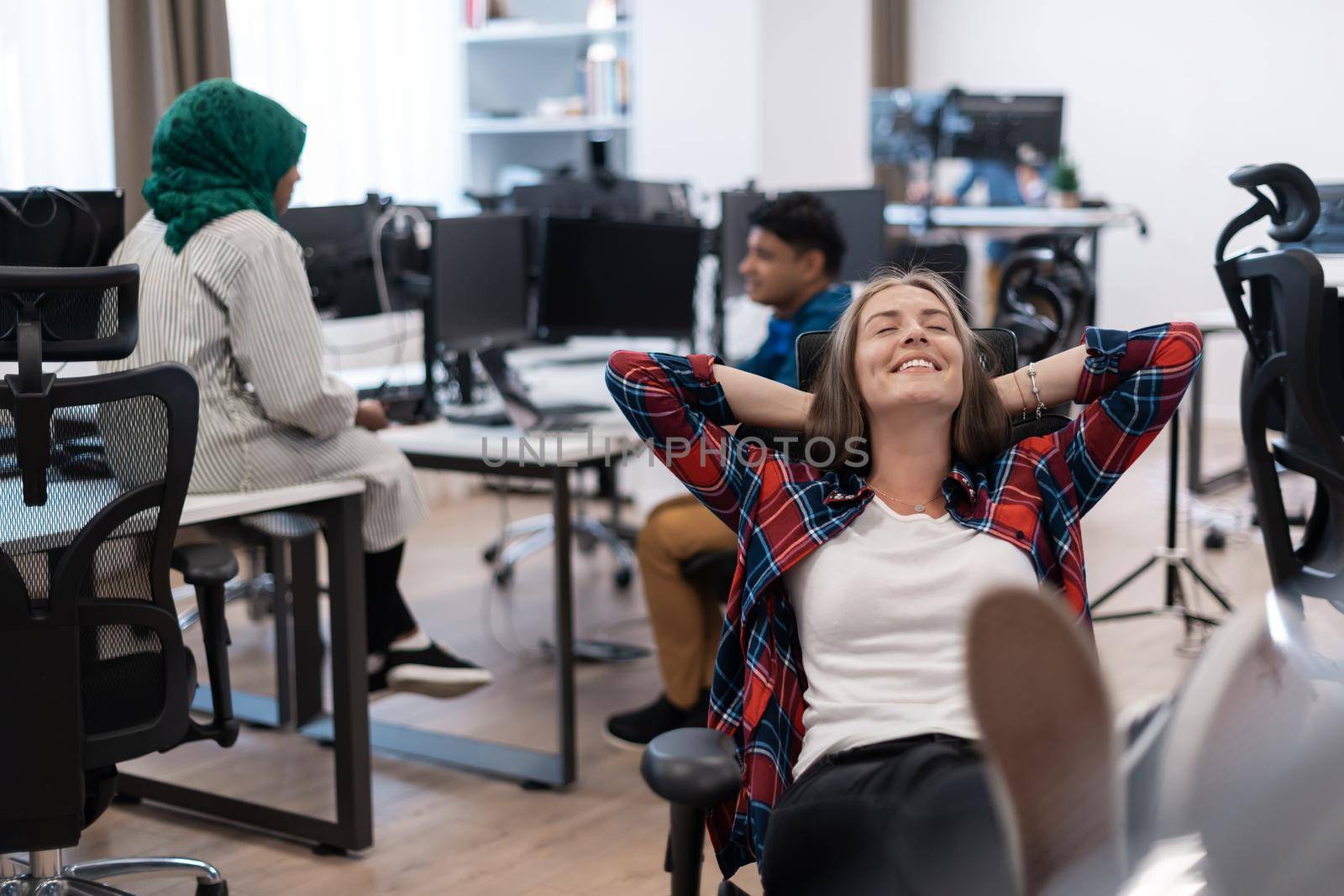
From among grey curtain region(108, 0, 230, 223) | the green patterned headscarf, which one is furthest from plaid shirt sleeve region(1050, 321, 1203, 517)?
grey curtain region(108, 0, 230, 223)

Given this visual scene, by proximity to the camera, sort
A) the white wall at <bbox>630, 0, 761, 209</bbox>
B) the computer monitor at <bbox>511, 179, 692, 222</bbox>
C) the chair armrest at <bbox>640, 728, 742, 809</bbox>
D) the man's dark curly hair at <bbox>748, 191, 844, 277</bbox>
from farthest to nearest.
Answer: the white wall at <bbox>630, 0, 761, 209</bbox>
the computer monitor at <bbox>511, 179, 692, 222</bbox>
the man's dark curly hair at <bbox>748, 191, 844, 277</bbox>
the chair armrest at <bbox>640, 728, 742, 809</bbox>

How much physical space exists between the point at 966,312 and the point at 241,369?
4.48ft

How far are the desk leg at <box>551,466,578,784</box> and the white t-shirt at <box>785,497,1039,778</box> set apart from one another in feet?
3.75

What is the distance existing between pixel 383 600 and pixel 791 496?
4.48 feet

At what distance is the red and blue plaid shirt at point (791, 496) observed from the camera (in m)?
1.66

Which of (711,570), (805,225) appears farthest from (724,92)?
(711,570)

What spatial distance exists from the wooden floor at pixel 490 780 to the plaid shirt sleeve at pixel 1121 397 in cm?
26

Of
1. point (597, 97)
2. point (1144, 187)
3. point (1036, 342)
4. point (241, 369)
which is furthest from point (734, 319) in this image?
point (1144, 187)

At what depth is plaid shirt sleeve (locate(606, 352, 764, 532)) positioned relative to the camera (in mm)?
1711

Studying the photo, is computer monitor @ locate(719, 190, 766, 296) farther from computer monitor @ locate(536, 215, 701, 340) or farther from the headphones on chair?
the headphones on chair

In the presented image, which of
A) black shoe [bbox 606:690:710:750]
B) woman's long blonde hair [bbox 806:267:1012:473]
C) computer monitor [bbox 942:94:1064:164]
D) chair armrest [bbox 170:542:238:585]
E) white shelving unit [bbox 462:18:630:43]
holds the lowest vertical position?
black shoe [bbox 606:690:710:750]

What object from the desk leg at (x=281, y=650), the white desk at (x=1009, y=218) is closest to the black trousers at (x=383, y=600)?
the desk leg at (x=281, y=650)

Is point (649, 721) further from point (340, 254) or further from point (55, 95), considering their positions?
point (55, 95)

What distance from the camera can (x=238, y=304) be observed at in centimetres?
244
